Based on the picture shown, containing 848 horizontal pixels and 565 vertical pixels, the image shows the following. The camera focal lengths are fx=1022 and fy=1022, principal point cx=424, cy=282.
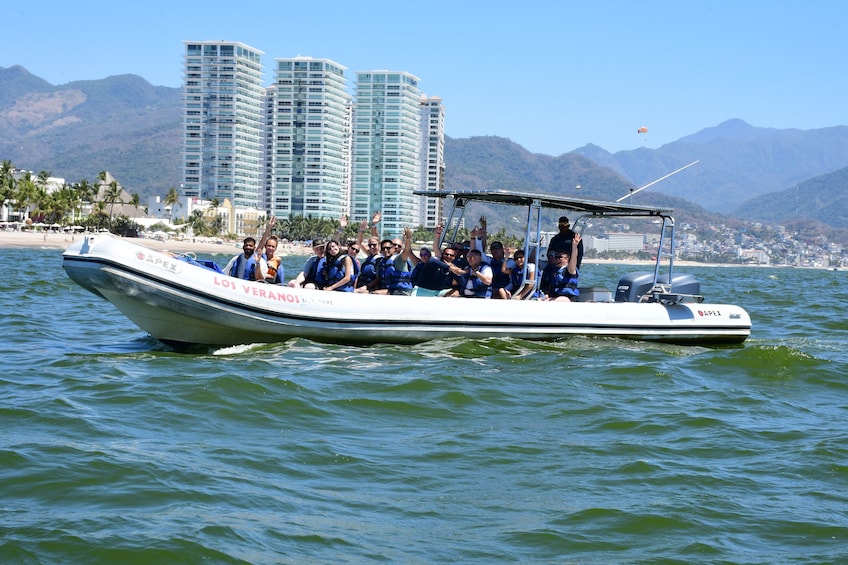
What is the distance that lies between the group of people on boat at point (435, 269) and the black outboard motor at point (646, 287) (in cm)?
116

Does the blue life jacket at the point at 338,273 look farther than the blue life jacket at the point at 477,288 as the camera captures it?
No

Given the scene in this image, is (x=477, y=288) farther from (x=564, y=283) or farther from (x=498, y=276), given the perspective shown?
(x=564, y=283)

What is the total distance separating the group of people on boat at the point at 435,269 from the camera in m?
→ 11.8

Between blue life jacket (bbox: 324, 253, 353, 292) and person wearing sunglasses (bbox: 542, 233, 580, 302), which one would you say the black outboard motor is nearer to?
person wearing sunglasses (bbox: 542, 233, 580, 302)

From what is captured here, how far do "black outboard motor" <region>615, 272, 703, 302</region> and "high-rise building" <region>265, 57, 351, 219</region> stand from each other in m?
135

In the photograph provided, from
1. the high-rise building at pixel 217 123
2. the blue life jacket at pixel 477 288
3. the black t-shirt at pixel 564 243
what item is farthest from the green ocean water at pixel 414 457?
the high-rise building at pixel 217 123

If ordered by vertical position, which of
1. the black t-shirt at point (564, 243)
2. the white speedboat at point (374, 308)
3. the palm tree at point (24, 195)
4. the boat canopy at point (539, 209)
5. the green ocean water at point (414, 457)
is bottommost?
the green ocean water at point (414, 457)

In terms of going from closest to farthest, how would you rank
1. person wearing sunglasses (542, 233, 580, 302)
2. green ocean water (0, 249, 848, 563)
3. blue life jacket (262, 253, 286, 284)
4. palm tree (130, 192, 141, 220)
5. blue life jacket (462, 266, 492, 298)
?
1. green ocean water (0, 249, 848, 563)
2. blue life jacket (262, 253, 286, 284)
3. blue life jacket (462, 266, 492, 298)
4. person wearing sunglasses (542, 233, 580, 302)
5. palm tree (130, 192, 141, 220)

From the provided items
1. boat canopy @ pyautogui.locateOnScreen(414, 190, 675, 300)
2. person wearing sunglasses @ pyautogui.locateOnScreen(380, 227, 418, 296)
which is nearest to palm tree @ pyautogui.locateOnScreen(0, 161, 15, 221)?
boat canopy @ pyautogui.locateOnScreen(414, 190, 675, 300)

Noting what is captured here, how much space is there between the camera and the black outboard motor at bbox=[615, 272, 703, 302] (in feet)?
43.4

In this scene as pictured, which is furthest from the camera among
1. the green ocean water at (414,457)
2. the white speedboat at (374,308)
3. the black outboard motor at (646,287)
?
the black outboard motor at (646,287)

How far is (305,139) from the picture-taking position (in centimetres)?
14812

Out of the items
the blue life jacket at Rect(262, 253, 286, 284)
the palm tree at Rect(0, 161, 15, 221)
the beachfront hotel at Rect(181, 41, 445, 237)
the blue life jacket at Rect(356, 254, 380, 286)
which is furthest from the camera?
the beachfront hotel at Rect(181, 41, 445, 237)

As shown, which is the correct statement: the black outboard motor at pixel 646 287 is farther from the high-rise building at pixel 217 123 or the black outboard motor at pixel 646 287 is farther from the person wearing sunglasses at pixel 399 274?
the high-rise building at pixel 217 123
